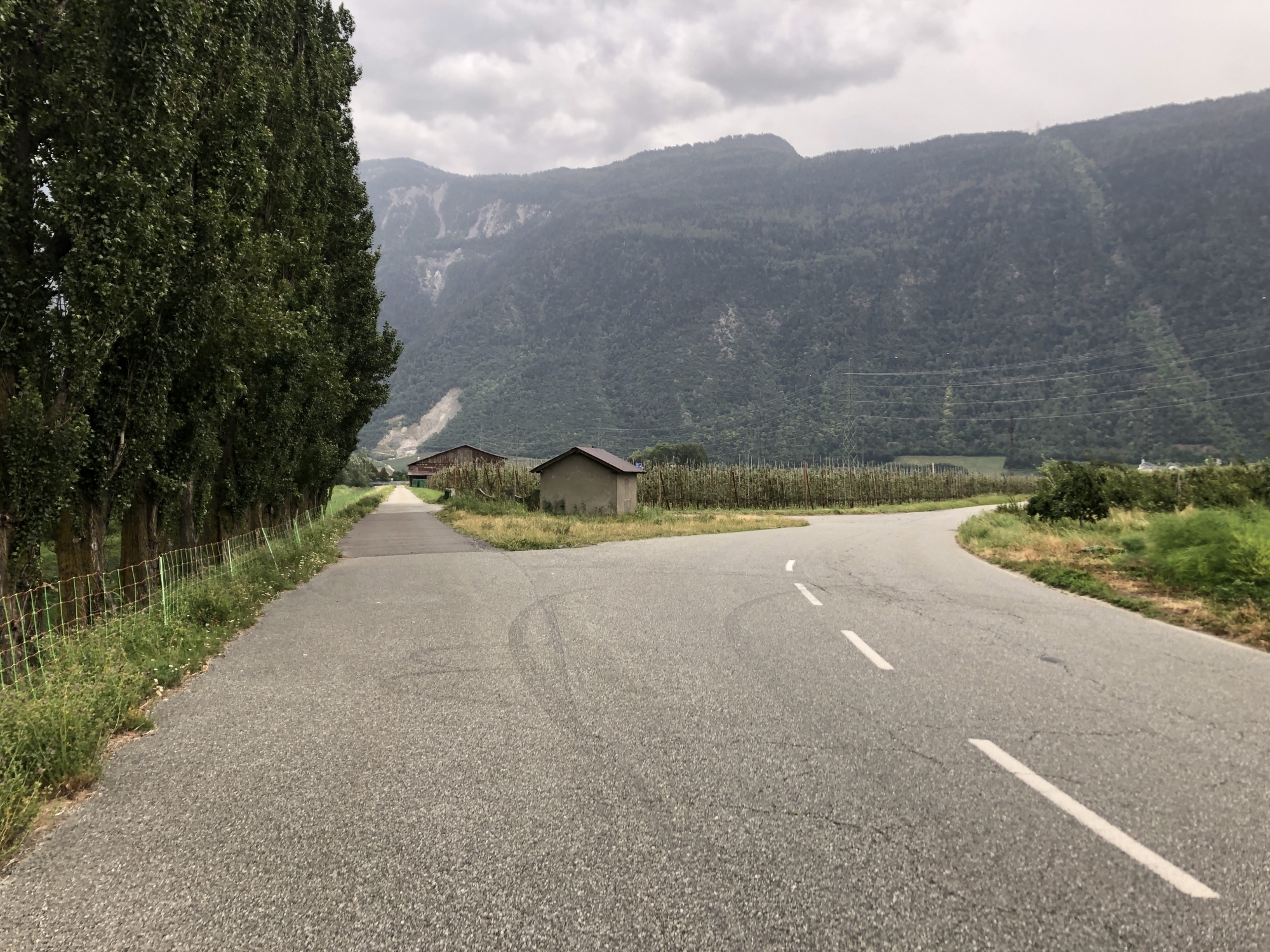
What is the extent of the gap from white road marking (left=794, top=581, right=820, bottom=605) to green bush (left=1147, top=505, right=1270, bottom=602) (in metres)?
5.26

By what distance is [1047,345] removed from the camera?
151 m

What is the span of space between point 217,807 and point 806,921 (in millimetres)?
2935

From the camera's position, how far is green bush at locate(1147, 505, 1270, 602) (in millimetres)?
9734

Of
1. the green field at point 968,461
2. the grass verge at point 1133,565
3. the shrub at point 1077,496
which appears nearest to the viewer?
the grass verge at point 1133,565

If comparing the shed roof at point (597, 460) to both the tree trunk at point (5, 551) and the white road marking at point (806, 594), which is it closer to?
the white road marking at point (806, 594)

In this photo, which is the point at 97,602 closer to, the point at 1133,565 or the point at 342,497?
the point at 1133,565

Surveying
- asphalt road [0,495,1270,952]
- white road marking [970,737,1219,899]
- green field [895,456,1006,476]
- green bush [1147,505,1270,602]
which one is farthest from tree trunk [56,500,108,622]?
green field [895,456,1006,476]

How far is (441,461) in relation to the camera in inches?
4555

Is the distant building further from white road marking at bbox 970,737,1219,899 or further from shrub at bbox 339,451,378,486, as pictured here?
white road marking at bbox 970,737,1219,899

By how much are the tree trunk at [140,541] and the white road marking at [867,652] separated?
8.75 meters

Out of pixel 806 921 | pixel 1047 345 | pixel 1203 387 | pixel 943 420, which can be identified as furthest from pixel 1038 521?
pixel 1047 345


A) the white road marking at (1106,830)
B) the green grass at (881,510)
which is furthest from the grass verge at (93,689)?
the green grass at (881,510)

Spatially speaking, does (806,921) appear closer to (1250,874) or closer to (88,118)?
(1250,874)

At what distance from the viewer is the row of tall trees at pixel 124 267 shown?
682cm
